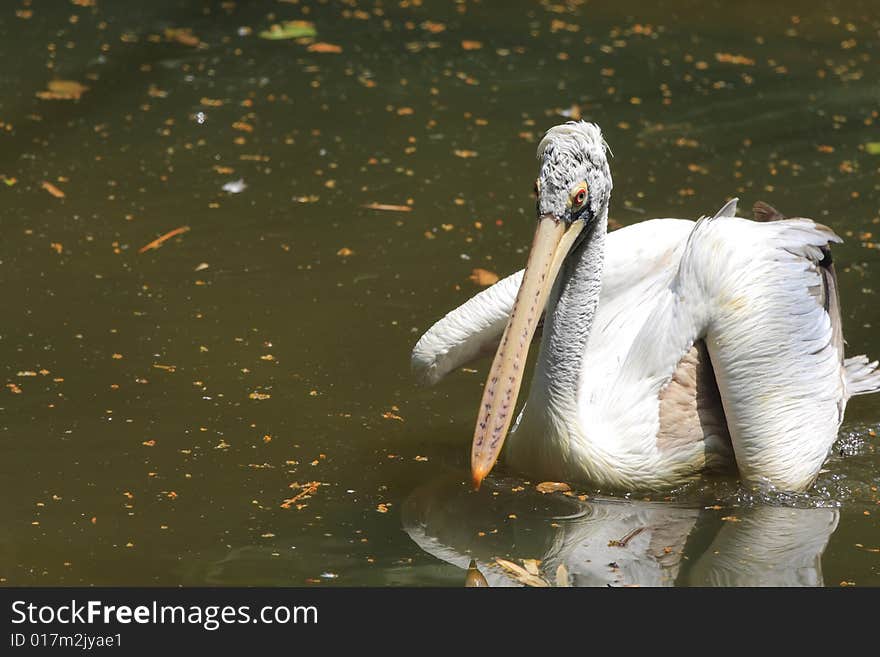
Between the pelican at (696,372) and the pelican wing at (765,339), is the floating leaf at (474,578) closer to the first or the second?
the pelican at (696,372)

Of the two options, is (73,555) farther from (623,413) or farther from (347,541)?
(623,413)

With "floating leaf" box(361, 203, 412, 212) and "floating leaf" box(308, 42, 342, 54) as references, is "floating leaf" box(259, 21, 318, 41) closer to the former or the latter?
"floating leaf" box(308, 42, 342, 54)

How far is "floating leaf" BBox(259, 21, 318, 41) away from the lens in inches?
309

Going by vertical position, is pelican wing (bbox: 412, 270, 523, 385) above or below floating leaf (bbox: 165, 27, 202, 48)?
above

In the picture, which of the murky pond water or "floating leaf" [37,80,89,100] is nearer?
the murky pond water

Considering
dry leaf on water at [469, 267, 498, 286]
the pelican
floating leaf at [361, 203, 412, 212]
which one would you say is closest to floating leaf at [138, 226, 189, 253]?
floating leaf at [361, 203, 412, 212]

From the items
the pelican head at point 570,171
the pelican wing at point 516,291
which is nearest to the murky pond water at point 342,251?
the pelican wing at point 516,291

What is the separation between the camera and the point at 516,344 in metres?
3.59

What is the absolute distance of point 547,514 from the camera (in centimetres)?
386

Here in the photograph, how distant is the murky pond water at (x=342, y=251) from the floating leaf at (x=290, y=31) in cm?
6

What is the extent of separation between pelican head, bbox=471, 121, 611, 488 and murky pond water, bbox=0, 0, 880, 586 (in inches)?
14.4

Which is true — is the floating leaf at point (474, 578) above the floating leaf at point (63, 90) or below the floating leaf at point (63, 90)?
above

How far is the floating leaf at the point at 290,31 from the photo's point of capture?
7.85 m

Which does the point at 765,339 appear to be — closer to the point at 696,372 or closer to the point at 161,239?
the point at 696,372
